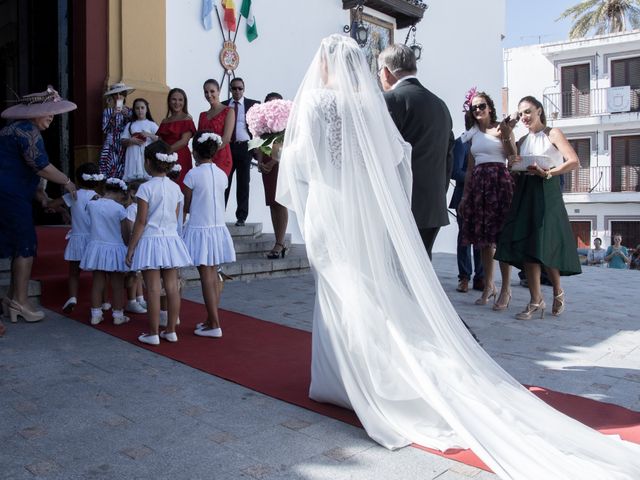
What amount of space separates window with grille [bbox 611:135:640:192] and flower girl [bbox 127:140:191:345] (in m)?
24.1

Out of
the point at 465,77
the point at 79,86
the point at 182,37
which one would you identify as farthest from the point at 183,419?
the point at 465,77

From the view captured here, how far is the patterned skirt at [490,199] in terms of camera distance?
18.7 ft

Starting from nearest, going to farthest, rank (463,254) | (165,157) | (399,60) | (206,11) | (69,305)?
(399,60) < (165,157) < (69,305) < (463,254) < (206,11)

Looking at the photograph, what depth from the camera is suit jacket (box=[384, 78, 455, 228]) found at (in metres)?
4.02

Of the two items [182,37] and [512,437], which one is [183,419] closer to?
[512,437]

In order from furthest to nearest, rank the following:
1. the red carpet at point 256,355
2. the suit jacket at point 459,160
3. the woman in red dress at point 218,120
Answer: the suit jacket at point 459,160, the woman in red dress at point 218,120, the red carpet at point 256,355

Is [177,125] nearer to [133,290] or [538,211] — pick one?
[133,290]

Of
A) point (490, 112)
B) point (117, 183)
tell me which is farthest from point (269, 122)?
point (490, 112)

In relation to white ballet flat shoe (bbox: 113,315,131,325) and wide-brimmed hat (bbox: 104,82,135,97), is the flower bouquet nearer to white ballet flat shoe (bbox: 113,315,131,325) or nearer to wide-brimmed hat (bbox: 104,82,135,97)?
white ballet flat shoe (bbox: 113,315,131,325)

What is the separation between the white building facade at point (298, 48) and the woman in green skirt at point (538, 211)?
4508 mm

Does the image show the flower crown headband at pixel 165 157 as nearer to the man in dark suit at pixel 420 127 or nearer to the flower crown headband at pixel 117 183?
the flower crown headband at pixel 117 183

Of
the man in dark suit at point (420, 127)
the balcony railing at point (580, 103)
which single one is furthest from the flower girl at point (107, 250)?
the balcony railing at point (580, 103)

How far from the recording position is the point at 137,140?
6551mm

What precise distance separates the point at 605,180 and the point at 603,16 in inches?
310
